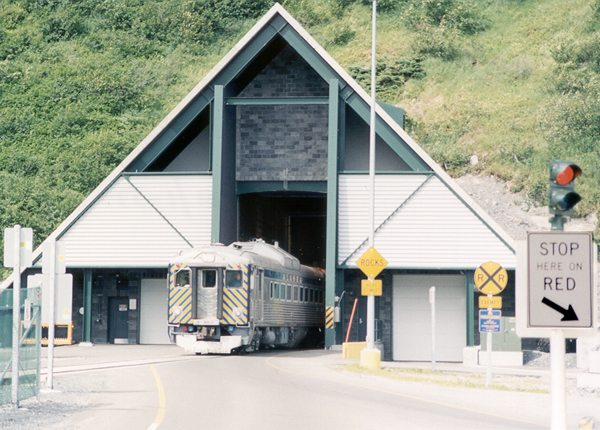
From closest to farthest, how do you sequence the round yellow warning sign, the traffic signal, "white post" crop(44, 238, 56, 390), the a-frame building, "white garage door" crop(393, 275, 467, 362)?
the traffic signal < "white post" crop(44, 238, 56, 390) < the round yellow warning sign < the a-frame building < "white garage door" crop(393, 275, 467, 362)

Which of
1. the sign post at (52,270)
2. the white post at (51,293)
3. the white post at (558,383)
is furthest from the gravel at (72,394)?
the white post at (558,383)

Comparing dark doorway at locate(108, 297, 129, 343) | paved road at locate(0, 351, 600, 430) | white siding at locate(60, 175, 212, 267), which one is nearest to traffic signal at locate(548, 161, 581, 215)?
paved road at locate(0, 351, 600, 430)

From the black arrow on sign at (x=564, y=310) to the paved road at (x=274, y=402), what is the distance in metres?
4.60

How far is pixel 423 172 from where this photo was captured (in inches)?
1352

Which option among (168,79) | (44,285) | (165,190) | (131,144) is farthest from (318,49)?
(168,79)

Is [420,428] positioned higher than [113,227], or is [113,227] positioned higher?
[113,227]

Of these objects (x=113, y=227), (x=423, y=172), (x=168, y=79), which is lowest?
(x=113, y=227)

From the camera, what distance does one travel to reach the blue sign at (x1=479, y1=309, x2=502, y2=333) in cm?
2002

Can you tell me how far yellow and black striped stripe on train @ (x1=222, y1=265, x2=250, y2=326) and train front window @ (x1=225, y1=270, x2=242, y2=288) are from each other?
0.41 feet

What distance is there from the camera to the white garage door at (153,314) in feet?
123

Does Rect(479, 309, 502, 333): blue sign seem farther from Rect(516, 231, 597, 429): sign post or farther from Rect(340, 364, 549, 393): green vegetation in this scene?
Rect(516, 231, 597, 429): sign post

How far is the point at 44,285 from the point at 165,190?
1879 cm

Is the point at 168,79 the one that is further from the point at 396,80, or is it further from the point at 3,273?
the point at 3,273

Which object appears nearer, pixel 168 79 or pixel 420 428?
pixel 420 428
